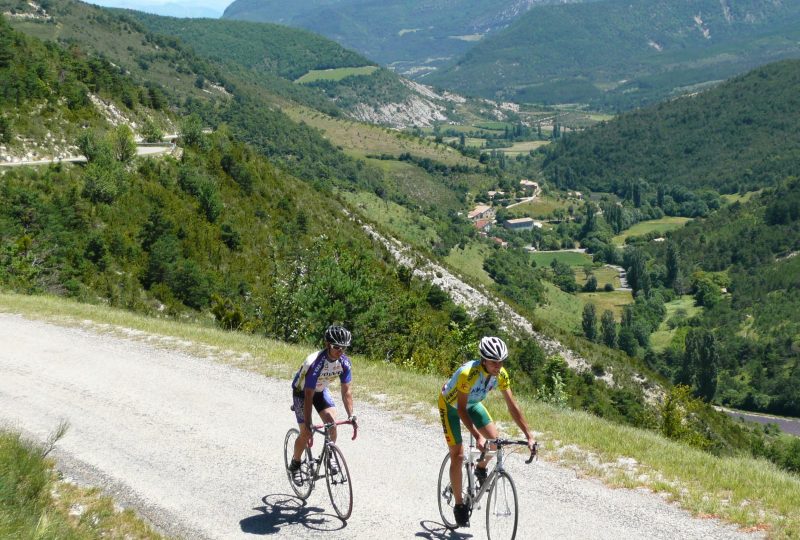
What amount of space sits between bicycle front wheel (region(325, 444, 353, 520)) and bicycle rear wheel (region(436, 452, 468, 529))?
1.45m

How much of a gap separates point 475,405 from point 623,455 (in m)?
5.10

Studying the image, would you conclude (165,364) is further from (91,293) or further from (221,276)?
(221,276)

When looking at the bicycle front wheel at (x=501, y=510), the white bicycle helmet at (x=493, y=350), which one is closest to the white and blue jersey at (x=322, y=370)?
the white bicycle helmet at (x=493, y=350)

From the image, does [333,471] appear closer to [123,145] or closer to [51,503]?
[51,503]

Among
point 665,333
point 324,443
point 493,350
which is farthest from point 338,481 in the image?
point 665,333

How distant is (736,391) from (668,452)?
152779 millimetres

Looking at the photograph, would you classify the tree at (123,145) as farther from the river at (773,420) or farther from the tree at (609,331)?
the river at (773,420)

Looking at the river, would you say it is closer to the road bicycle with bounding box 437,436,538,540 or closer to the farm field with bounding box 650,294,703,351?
the farm field with bounding box 650,294,703,351

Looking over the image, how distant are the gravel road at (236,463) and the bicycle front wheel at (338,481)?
26 centimetres

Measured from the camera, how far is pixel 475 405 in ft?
34.0

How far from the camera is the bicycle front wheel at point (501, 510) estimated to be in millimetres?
10070

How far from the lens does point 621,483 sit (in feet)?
41.5

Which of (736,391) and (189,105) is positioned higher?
(189,105)

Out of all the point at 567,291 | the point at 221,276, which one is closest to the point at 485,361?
the point at 221,276
